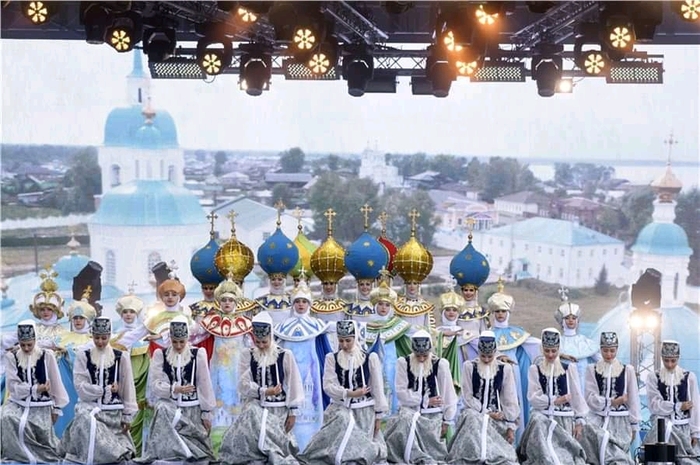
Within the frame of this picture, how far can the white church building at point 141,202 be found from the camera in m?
17.7

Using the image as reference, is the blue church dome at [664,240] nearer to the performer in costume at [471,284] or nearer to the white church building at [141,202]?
the white church building at [141,202]

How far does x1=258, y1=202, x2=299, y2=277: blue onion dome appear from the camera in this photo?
10.4m

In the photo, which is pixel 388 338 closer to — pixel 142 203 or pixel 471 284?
pixel 471 284

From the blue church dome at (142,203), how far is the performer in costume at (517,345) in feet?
28.6

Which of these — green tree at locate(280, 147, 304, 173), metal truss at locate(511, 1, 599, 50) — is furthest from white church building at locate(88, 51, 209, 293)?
metal truss at locate(511, 1, 599, 50)

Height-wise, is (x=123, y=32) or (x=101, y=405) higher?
(x=123, y=32)

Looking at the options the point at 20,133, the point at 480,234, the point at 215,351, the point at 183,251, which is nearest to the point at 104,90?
the point at 20,133

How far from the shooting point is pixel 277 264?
1037 centimetres

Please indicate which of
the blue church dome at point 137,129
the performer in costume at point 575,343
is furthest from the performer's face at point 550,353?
the blue church dome at point 137,129

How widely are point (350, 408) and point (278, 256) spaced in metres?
1.72

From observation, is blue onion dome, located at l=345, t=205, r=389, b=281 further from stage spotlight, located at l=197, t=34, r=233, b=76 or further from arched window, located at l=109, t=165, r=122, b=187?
arched window, located at l=109, t=165, r=122, b=187

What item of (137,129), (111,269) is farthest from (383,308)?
(111,269)

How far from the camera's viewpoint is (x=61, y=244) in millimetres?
17578

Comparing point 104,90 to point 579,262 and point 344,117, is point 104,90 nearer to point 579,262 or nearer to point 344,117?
point 344,117
